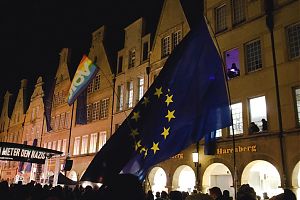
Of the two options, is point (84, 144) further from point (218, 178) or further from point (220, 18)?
point (220, 18)

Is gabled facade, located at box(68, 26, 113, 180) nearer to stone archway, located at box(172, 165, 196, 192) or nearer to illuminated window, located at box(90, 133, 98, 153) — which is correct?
illuminated window, located at box(90, 133, 98, 153)

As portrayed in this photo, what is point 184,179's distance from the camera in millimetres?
21203

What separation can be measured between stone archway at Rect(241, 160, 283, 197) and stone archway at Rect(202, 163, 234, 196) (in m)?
1.48

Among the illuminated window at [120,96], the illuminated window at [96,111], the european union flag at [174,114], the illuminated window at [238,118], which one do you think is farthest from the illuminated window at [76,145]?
the european union flag at [174,114]

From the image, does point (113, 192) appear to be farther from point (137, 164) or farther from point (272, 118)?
point (272, 118)

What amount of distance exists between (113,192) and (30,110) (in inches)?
1766

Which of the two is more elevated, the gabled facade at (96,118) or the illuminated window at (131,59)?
the illuminated window at (131,59)

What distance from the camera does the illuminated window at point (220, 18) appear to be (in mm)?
19678

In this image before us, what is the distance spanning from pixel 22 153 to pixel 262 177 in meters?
14.7

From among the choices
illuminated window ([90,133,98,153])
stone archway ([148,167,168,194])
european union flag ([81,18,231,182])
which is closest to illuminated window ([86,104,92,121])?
illuminated window ([90,133,98,153])

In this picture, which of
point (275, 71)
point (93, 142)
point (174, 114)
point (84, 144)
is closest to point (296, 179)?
point (275, 71)

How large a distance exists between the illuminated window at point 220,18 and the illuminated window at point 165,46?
4.17m

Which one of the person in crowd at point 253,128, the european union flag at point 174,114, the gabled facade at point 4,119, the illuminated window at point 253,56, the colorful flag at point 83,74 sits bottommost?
the european union flag at point 174,114

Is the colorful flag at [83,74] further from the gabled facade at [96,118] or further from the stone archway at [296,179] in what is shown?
the stone archway at [296,179]
